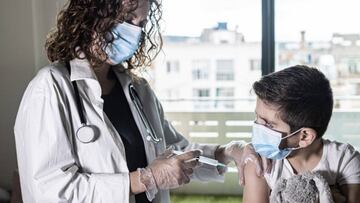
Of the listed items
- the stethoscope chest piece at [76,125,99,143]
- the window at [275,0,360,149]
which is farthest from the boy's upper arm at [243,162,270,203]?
the window at [275,0,360,149]

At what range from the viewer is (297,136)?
4.38 feet

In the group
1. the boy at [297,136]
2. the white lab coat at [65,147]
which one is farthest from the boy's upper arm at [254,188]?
the white lab coat at [65,147]

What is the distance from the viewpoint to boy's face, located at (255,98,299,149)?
4.33 feet

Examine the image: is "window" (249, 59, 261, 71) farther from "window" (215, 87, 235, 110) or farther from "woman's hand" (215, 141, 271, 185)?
"woman's hand" (215, 141, 271, 185)

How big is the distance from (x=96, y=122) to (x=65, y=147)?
0.13 metres

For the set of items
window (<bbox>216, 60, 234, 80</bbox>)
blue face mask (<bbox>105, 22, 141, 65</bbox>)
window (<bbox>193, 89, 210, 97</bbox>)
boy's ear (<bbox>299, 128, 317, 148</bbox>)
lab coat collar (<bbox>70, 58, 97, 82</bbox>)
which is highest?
blue face mask (<bbox>105, 22, 141, 65</bbox>)

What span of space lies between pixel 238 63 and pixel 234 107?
349 millimetres

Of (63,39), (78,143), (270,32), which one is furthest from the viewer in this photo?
(270,32)

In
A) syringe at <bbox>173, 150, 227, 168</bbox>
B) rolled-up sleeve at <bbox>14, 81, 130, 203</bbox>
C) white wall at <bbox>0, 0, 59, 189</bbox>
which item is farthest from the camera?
white wall at <bbox>0, 0, 59, 189</bbox>

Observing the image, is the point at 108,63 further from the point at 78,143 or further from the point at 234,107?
the point at 234,107

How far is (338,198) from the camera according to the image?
126cm

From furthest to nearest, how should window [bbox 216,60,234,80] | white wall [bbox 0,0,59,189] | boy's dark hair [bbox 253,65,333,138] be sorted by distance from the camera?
window [bbox 216,60,234,80] < white wall [bbox 0,0,59,189] < boy's dark hair [bbox 253,65,333,138]

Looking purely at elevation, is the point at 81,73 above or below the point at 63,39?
below

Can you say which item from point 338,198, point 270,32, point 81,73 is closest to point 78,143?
point 81,73
